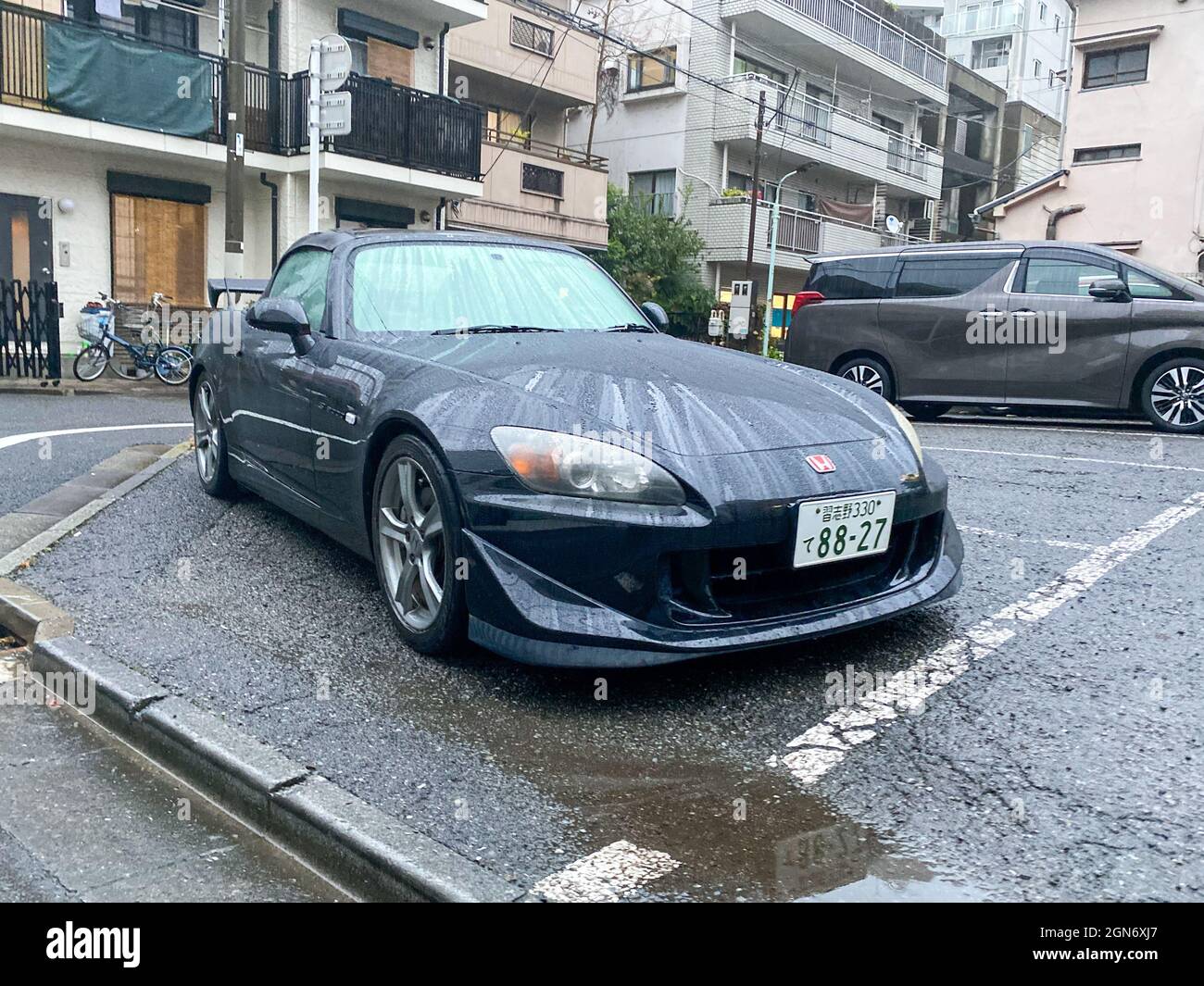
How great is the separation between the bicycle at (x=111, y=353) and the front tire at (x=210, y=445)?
28.3 feet

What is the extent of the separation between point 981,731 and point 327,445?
95.4 inches

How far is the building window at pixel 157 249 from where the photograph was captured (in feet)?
53.1

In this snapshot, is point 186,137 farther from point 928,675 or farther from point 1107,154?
point 1107,154

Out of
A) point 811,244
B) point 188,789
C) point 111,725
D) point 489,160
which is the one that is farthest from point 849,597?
point 811,244

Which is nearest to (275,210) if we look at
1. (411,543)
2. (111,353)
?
(111,353)

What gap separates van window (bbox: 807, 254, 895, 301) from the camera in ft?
32.8

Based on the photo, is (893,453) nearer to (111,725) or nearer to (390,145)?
(111,725)

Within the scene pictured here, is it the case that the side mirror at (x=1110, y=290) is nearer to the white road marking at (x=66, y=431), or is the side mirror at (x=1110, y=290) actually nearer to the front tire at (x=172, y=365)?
the white road marking at (x=66, y=431)

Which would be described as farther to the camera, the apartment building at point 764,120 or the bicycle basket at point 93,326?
the apartment building at point 764,120

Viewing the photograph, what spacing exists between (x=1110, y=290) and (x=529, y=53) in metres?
17.5

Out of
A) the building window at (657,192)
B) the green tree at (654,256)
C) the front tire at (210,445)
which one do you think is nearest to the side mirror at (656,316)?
the front tire at (210,445)

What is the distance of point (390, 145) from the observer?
1795cm

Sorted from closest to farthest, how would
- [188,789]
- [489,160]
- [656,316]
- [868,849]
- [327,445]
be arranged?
[868,849] → [188,789] → [327,445] → [656,316] → [489,160]

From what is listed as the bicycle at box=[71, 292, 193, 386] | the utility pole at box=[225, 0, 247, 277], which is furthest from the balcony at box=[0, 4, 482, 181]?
the bicycle at box=[71, 292, 193, 386]
